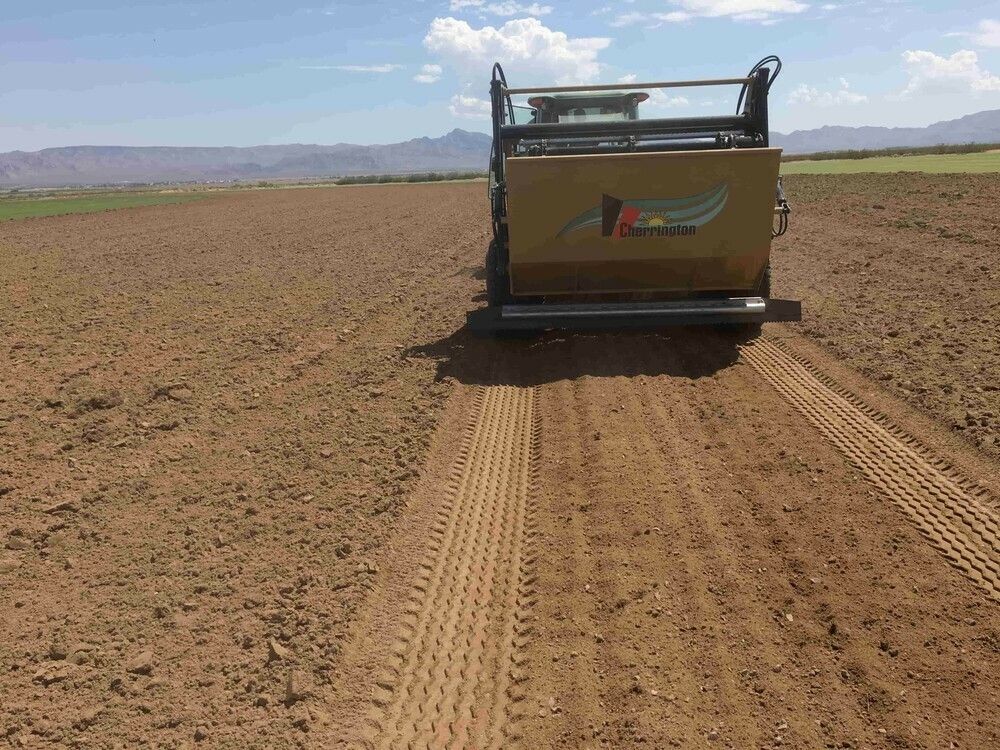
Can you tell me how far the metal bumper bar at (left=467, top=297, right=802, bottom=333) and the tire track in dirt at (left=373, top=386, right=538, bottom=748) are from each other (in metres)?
2.53

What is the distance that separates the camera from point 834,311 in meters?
9.44

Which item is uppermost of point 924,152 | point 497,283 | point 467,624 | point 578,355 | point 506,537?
point 924,152

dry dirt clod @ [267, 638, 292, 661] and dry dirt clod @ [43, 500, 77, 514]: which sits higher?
dry dirt clod @ [43, 500, 77, 514]

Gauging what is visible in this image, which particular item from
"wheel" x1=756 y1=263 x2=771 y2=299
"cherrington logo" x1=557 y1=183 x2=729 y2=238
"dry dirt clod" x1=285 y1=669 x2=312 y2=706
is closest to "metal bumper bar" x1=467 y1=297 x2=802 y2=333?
"wheel" x1=756 y1=263 x2=771 y2=299

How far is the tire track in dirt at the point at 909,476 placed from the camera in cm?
414

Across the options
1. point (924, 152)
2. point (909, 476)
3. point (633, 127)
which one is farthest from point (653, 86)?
point (924, 152)

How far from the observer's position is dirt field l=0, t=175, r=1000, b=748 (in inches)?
125

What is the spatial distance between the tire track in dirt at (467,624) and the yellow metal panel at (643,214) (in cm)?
288

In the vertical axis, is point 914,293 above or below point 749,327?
above

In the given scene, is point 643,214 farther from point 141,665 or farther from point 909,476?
point 141,665

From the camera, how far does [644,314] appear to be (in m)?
7.61

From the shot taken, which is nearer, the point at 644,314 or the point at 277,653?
the point at 277,653

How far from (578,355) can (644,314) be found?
876 millimetres

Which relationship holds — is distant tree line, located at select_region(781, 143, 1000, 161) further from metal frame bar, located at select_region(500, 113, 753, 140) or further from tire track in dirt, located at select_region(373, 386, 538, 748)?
tire track in dirt, located at select_region(373, 386, 538, 748)
